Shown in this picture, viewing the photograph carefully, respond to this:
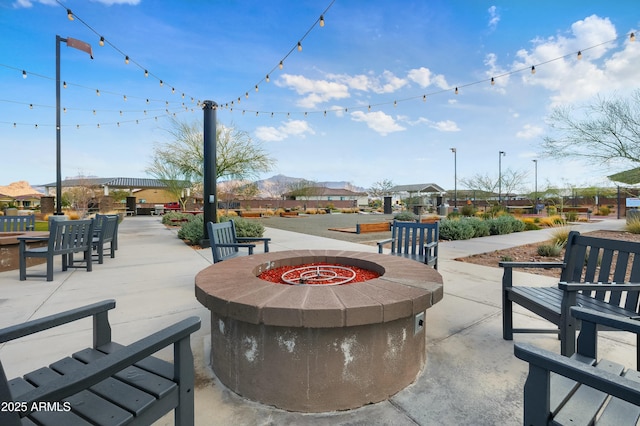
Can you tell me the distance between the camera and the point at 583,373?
99cm

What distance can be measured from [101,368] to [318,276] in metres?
1.95

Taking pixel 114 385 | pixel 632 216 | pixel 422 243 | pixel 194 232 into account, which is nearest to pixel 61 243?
pixel 194 232

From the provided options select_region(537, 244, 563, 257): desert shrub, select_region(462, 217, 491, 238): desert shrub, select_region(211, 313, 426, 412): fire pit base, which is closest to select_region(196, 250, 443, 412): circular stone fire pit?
select_region(211, 313, 426, 412): fire pit base

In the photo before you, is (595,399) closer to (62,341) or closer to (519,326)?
(519,326)

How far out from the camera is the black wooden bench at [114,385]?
96 cm

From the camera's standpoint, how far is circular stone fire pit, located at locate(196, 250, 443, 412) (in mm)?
1723

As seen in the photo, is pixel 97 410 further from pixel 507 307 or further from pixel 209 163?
pixel 209 163

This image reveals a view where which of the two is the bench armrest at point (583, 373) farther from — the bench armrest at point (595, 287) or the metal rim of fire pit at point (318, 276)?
the metal rim of fire pit at point (318, 276)

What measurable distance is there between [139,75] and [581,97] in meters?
14.9

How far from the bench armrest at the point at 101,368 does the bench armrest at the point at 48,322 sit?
464 millimetres

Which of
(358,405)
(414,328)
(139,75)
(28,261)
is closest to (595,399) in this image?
(414,328)

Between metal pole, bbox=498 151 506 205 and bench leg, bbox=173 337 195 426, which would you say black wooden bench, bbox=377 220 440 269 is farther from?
metal pole, bbox=498 151 506 205

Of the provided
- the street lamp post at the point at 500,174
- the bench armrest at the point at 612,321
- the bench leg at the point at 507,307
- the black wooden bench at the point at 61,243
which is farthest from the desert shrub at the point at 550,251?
the street lamp post at the point at 500,174

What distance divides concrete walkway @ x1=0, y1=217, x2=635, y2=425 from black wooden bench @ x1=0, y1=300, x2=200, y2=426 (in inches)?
22.0
